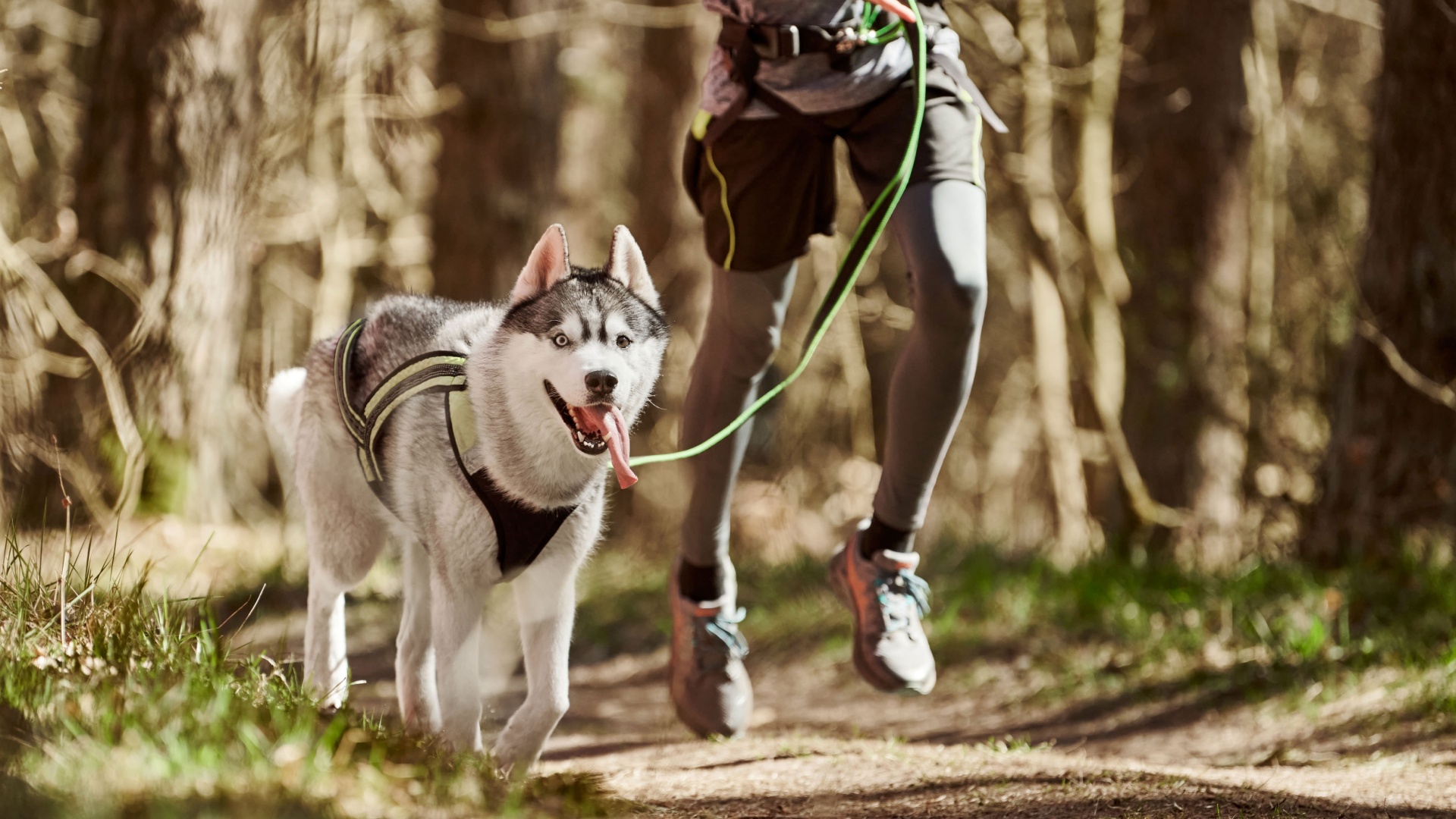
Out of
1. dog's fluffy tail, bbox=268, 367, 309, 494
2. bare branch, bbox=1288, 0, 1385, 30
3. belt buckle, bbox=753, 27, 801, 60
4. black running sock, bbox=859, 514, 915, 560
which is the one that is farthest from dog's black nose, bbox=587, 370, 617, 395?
bare branch, bbox=1288, 0, 1385, 30

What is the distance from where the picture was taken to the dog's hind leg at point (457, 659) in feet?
A: 10.0

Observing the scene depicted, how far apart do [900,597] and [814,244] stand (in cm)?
741

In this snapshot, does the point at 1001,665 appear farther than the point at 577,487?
Yes

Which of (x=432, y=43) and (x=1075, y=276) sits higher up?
(x=432, y=43)

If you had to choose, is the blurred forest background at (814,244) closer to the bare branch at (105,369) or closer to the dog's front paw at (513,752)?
the bare branch at (105,369)

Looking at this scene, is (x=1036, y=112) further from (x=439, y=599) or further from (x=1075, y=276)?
(x=439, y=599)

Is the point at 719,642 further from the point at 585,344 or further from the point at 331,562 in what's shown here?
the point at 585,344

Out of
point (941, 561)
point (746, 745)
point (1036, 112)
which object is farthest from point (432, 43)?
point (746, 745)

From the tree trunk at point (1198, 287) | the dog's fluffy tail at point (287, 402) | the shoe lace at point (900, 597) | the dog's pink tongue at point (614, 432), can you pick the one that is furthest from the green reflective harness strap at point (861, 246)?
the tree trunk at point (1198, 287)

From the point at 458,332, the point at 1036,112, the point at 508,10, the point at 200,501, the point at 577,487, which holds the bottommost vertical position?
the point at 200,501

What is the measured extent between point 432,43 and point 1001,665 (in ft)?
27.0

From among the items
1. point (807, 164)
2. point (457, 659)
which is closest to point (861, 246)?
point (807, 164)

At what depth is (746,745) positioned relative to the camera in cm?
379

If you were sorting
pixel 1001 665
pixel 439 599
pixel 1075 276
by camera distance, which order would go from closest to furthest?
pixel 439 599 → pixel 1001 665 → pixel 1075 276
